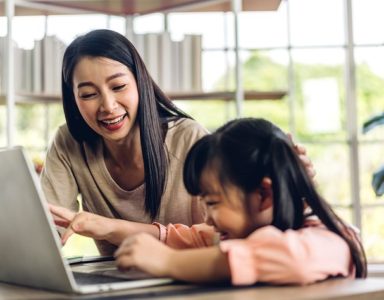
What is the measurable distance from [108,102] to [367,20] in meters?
2.84

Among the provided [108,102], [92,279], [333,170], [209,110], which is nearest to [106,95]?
[108,102]

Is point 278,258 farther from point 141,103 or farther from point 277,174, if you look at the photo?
point 141,103

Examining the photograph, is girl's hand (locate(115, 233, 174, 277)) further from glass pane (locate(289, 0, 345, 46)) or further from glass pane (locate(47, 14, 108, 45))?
glass pane (locate(289, 0, 345, 46))

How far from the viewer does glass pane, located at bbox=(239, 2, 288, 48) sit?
4.09 metres

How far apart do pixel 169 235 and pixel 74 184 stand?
486mm

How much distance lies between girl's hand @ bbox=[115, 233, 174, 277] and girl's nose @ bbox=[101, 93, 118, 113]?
0.62 meters

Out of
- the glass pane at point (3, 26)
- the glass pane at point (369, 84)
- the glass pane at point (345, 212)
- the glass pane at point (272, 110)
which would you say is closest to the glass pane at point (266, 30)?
the glass pane at point (272, 110)

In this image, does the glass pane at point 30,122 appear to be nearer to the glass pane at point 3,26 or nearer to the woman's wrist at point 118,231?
the glass pane at point 3,26

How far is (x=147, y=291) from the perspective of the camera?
3.18 ft

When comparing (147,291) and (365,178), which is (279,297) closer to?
(147,291)

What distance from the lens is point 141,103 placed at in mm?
1662

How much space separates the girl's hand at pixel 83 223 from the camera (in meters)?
1.35

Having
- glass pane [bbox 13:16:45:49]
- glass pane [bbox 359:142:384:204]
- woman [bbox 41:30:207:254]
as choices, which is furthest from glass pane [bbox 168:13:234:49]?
woman [bbox 41:30:207:254]

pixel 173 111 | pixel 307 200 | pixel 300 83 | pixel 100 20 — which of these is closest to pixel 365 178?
pixel 300 83
